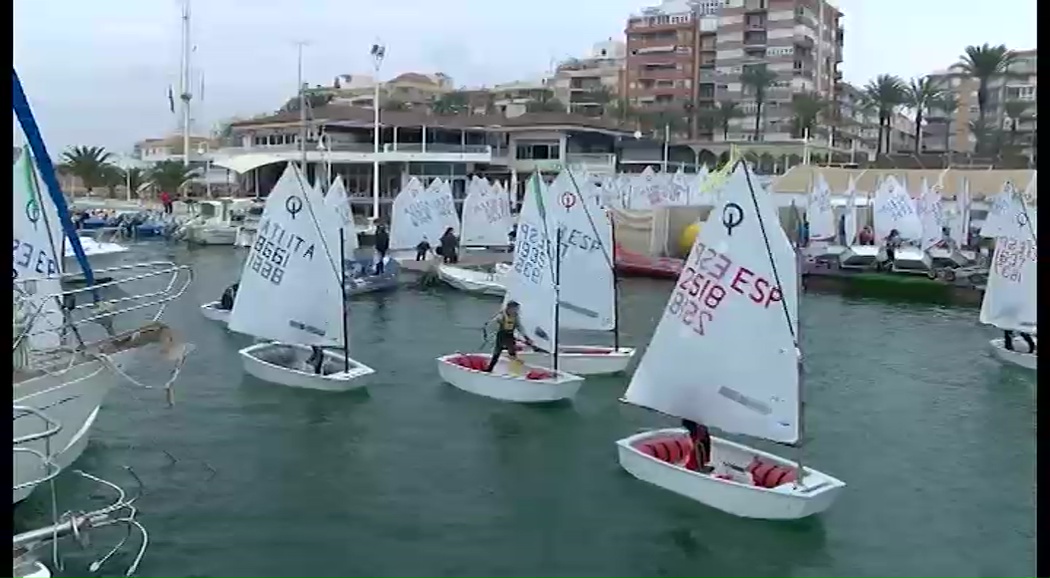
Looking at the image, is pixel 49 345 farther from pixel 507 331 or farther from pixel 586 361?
pixel 586 361

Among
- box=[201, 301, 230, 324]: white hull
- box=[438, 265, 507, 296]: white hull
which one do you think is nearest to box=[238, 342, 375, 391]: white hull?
box=[201, 301, 230, 324]: white hull

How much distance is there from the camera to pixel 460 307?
27203mm

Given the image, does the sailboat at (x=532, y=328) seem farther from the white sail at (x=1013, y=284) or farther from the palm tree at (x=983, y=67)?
the palm tree at (x=983, y=67)

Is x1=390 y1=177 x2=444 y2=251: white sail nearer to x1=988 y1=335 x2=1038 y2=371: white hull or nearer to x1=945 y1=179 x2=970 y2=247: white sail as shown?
x1=945 y1=179 x2=970 y2=247: white sail

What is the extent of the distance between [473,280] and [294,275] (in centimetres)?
1233

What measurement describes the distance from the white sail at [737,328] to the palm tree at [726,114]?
66.4m

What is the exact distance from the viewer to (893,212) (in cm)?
3566

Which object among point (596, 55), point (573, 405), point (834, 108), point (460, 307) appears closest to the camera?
point (573, 405)

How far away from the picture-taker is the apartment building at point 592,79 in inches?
3632

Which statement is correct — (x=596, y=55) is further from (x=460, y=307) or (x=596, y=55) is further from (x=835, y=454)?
(x=835, y=454)

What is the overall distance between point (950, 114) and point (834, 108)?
39.4 feet

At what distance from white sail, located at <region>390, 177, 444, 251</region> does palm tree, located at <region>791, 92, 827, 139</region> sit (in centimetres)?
3822

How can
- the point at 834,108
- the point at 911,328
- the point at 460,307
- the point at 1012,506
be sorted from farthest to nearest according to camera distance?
the point at 834,108
the point at 460,307
the point at 911,328
the point at 1012,506

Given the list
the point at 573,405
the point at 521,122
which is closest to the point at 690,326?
the point at 573,405
